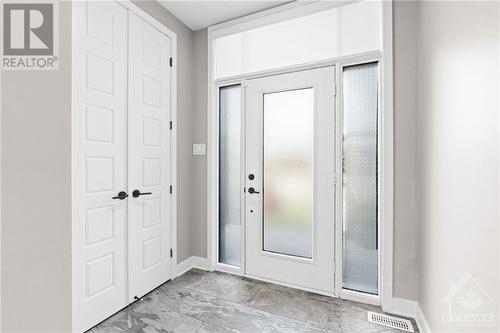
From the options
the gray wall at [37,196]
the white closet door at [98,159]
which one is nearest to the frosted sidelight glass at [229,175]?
the white closet door at [98,159]

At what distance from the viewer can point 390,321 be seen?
1845 mm

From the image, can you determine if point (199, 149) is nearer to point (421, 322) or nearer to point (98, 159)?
point (98, 159)

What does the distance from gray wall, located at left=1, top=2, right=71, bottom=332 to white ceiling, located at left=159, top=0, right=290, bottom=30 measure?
111cm

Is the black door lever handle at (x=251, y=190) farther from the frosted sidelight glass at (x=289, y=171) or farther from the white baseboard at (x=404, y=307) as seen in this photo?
the white baseboard at (x=404, y=307)

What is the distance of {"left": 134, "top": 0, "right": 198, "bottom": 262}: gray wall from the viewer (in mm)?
2680

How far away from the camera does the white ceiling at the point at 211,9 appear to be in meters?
2.38

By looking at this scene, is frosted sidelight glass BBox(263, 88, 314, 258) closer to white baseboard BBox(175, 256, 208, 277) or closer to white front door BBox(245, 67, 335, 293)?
white front door BBox(245, 67, 335, 293)

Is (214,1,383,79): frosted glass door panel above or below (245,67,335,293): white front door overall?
above

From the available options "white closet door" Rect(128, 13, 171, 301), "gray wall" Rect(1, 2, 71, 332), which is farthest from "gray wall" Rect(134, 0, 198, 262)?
"gray wall" Rect(1, 2, 71, 332)

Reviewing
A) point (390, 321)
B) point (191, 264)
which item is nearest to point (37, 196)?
point (191, 264)

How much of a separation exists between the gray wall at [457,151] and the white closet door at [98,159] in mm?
2344

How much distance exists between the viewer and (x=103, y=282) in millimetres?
1878

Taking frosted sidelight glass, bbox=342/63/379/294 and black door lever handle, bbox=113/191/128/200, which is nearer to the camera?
→ black door lever handle, bbox=113/191/128/200

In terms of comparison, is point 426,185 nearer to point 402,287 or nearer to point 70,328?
point 402,287
